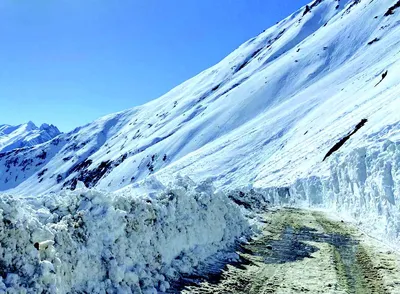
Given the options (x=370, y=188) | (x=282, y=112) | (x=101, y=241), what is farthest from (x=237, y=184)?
(x=101, y=241)

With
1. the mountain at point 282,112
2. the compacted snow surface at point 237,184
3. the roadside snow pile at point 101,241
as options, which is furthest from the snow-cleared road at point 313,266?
the mountain at point 282,112

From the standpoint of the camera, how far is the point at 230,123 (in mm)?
102375

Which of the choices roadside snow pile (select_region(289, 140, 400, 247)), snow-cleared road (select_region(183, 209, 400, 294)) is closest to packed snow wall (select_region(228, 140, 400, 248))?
roadside snow pile (select_region(289, 140, 400, 247))

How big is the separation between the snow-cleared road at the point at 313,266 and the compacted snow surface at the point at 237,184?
39.1 inches

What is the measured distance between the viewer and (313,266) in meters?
11.7

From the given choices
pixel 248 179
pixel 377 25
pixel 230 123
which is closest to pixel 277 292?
pixel 248 179

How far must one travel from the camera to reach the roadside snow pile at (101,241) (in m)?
6.65

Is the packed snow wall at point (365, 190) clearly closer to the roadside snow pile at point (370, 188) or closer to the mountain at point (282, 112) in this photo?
the roadside snow pile at point (370, 188)

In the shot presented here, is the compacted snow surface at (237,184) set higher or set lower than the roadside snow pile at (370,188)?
higher

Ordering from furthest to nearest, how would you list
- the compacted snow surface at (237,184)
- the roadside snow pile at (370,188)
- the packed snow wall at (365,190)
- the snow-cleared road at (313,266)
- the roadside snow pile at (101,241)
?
1. the packed snow wall at (365,190)
2. the roadside snow pile at (370,188)
3. the snow-cleared road at (313,266)
4. the compacted snow surface at (237,184)
5. the roadside snow pile at (101,241)

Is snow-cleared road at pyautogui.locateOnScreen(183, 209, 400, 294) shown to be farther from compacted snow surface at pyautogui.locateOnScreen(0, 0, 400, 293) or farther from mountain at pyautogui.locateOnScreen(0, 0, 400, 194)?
mountain at pyautogui.locateOnScreen(0, 0, 400, 194)

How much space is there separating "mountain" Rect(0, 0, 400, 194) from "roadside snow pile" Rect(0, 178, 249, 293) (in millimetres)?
12367

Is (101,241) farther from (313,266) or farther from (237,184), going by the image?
(237,184)

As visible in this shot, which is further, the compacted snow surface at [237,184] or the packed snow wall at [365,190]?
the packed snow wall at [365,190]
